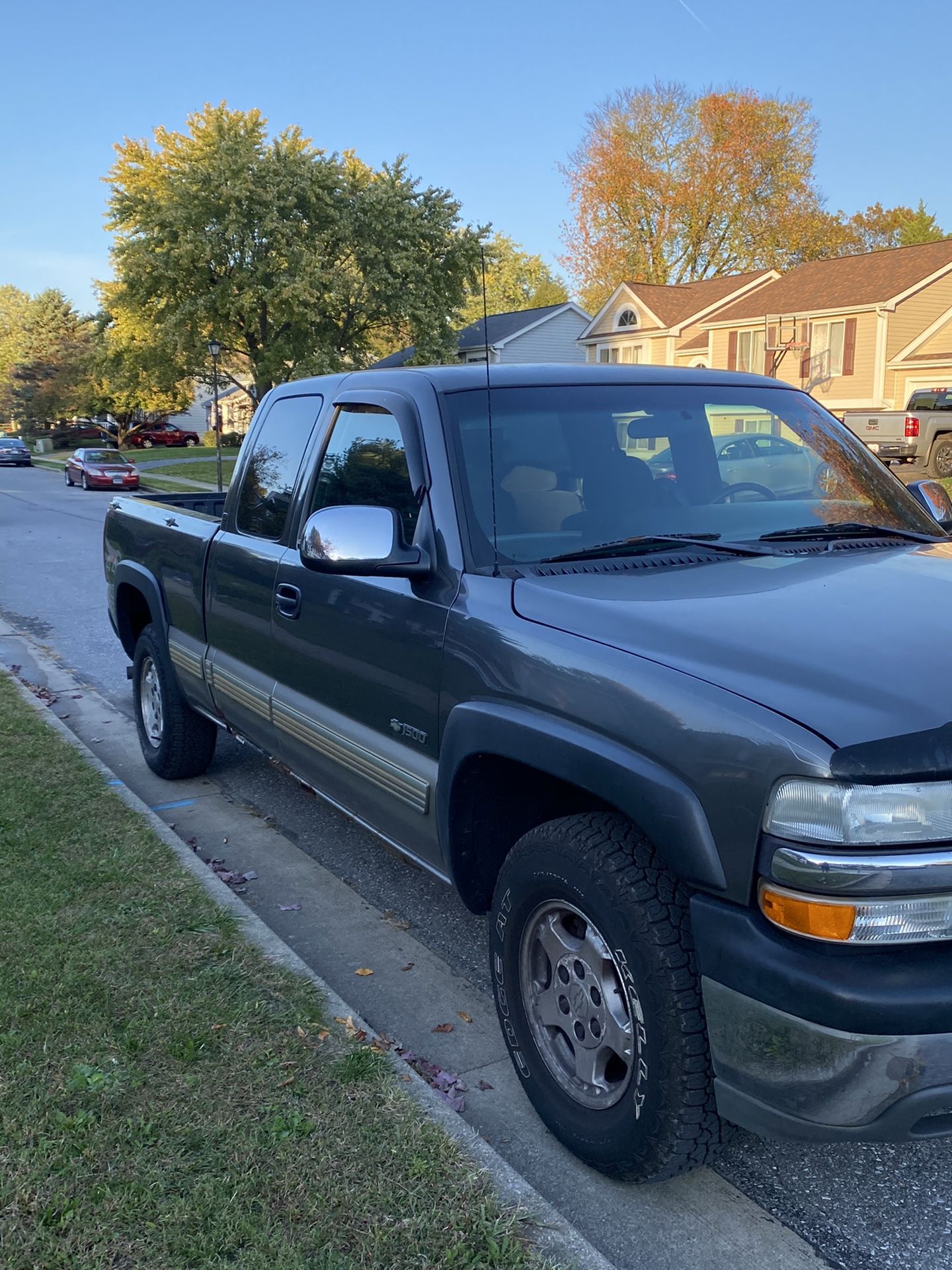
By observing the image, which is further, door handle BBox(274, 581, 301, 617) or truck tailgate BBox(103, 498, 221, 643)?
truck tailgate BBox(103, 498, 221, 643)

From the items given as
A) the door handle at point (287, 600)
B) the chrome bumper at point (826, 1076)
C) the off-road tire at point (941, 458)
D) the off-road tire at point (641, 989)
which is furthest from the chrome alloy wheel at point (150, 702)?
the off-road tire at point (941, 458)

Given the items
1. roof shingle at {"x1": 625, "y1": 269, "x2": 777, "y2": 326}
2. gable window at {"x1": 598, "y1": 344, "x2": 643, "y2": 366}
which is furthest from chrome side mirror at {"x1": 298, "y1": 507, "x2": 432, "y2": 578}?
roof shingle at {"x1": 625, "y1": 269, "x2": 777, "y2": 326}

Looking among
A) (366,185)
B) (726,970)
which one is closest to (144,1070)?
(726,970)

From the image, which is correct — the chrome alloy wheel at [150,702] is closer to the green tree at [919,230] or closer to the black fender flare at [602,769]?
the black fender flare at [602,769]

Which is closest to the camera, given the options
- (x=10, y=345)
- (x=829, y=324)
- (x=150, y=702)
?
(x=150, y=702)

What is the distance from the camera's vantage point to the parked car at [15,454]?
52.1m

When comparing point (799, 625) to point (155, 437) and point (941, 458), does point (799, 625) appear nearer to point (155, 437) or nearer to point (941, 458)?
point (941, 458)

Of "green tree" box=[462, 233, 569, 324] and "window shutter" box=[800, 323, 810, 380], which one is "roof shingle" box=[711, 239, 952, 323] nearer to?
"window shutter" box=[800, 323, 810, 380]

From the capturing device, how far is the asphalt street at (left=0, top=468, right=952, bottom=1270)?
8.34 feet

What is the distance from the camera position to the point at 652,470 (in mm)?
3477

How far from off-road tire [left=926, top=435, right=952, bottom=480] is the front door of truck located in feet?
70.7

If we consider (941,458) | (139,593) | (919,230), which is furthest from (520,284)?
(139,593)

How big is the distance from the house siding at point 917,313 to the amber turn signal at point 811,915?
131 feet

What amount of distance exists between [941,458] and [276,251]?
976 inches
